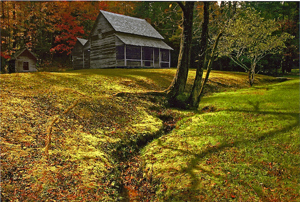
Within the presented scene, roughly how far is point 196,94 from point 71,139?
296 inches

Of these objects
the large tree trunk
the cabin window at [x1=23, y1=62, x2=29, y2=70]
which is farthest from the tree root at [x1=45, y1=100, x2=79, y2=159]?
the cabin window at [x1=23, y1=62, x2=29, y2=70]

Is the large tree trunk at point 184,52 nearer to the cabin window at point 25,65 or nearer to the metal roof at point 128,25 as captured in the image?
the metal roof at point 128,25

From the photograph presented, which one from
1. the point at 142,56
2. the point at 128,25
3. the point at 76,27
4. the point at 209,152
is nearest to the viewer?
the point at 209,152

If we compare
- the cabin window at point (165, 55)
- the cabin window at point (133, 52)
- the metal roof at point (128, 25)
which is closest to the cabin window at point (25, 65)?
the metal roof at point (128, 25)

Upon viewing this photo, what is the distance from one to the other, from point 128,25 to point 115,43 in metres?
5.06

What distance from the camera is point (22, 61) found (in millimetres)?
26312

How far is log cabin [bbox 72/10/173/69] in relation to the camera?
27625mm

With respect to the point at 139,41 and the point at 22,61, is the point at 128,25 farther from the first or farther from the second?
the point at 22,61

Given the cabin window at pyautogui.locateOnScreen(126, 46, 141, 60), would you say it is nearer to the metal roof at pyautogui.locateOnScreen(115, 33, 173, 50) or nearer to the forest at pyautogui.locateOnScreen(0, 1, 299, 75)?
the metal roof at pyautogui.locateOnScreen(115, 33, 173, 50)

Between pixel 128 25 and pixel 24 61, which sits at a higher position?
pixel 128 25

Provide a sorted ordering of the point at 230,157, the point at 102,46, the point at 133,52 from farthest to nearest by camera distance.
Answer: the point at 133,52 → the point at 102,46 → the point at 230,157

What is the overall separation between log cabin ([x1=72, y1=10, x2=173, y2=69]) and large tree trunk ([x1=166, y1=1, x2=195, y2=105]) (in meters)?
15.8

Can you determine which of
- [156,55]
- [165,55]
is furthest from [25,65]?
[165,55]

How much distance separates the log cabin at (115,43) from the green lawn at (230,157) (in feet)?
67.3
